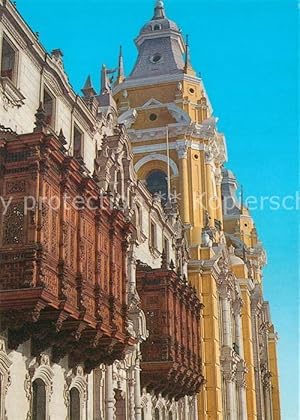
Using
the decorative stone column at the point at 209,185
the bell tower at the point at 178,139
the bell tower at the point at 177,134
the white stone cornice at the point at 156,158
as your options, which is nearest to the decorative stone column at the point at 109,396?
the bell tower at the point at 178,139

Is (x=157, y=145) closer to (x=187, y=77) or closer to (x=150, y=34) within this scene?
(x=187, y=77)

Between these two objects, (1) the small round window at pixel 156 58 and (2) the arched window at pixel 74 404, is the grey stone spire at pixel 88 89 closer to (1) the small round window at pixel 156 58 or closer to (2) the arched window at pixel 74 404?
(2) the arched window at pixel 74 404

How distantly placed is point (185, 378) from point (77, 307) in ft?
48.3

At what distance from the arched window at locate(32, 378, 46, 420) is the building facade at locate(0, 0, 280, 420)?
0.04 m

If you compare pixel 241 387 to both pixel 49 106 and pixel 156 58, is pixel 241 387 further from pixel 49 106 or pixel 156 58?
pixel 49 106

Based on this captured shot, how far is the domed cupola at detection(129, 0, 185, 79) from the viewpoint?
53625 mm

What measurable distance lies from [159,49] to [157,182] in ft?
35.1

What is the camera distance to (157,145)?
50594 mm

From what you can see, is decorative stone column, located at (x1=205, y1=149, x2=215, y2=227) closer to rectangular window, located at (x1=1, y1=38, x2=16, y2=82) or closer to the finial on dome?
the finial on dome

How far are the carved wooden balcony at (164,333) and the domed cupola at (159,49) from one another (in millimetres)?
22411

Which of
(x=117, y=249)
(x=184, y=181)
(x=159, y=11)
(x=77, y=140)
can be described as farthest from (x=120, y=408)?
(x=159, y=11)

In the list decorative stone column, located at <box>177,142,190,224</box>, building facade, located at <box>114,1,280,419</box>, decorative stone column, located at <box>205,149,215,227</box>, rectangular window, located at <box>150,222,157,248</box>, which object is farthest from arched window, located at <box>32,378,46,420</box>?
decorative stone column, located at <box>205,149,215,227</box>

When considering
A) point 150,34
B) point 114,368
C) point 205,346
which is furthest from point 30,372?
point 150,34

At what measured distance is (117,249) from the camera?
26.0 m
